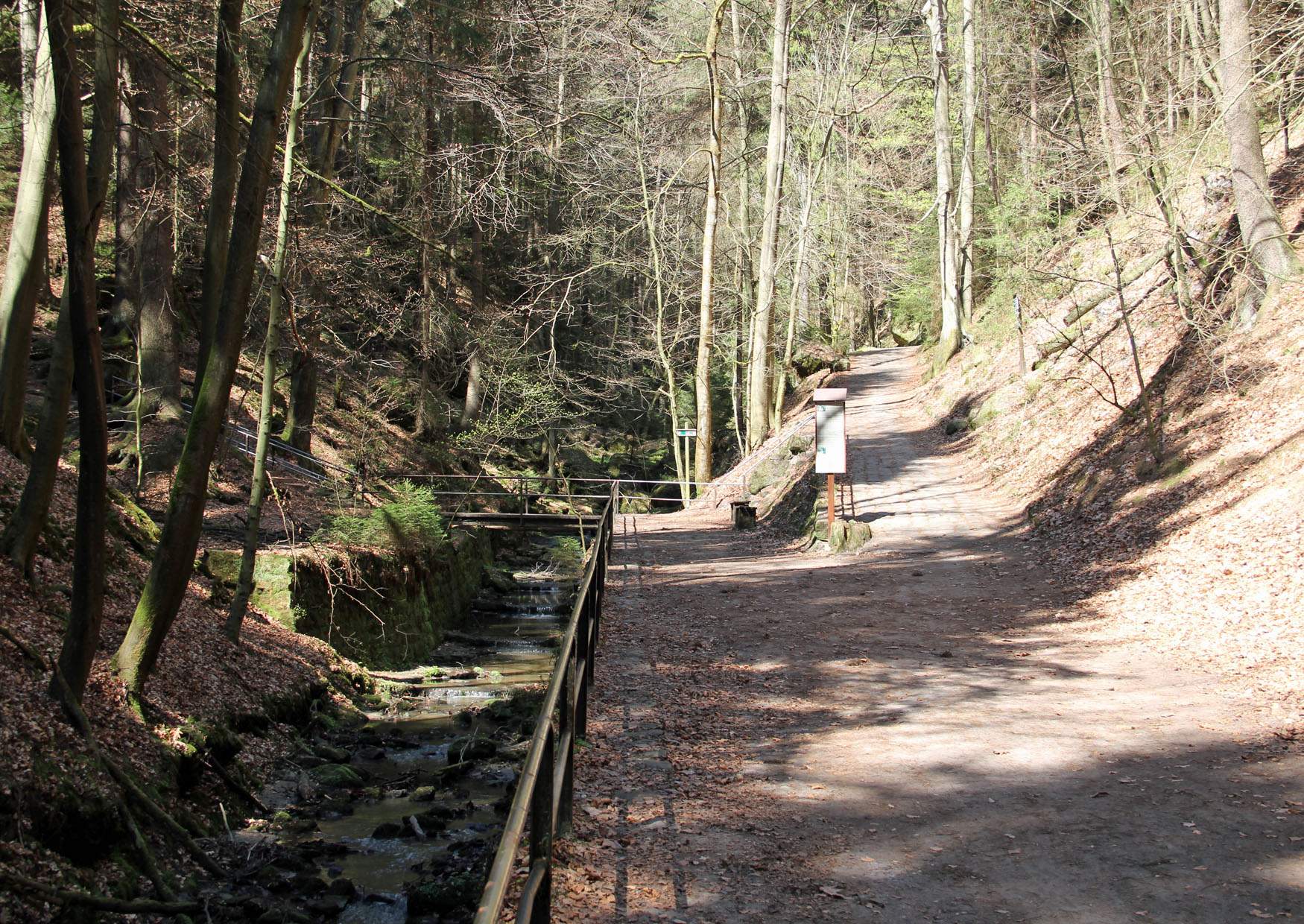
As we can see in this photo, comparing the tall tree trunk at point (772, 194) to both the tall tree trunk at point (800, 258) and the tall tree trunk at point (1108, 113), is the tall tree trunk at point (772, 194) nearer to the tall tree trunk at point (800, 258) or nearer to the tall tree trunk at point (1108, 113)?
the tall tree trunk at point (800, 258)

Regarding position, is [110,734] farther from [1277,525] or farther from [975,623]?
[1277,525]

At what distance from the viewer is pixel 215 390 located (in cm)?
830

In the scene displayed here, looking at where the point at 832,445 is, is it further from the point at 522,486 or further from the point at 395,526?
the point at 522,486

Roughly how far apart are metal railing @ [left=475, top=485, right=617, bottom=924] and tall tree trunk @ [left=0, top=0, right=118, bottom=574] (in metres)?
4.37

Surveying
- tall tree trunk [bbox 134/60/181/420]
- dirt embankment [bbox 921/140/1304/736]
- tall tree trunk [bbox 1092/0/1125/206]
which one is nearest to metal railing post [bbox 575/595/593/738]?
dirt embankment [bbox 921/140/1304/736]

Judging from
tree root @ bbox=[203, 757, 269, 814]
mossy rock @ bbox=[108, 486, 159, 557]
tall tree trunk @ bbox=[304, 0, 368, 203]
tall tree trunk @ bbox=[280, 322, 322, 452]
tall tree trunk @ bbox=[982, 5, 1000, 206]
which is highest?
tall tree trunk @ bbox=[982, 5, 1000, 206]

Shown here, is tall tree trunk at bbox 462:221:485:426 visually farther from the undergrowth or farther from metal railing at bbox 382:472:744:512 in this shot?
the undergrowth

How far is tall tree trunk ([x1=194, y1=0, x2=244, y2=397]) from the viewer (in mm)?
7977

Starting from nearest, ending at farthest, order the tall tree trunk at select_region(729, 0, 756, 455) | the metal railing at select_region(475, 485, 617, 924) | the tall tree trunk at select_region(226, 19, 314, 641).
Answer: the metal railing at select_region(475, 485, 617, 924), the tall tree trunk at select_region(226, 19, 314, 641), the tall tree trunk at select_region(729, 0, 756, 455)

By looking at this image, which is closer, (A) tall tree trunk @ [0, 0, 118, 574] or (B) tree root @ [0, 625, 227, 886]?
(B) tree root @ [0, 625, 227, 886]

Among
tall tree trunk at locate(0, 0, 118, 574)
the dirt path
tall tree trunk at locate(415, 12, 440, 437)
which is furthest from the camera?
tall tree trunk at locate(415, 12, 440, 437)

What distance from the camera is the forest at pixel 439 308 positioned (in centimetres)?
752

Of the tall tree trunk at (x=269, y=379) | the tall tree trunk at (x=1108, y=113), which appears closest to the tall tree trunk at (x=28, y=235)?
the tall tree trunk at (x=269, y=379)

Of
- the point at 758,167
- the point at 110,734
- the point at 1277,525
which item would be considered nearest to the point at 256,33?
the point at 110,734
